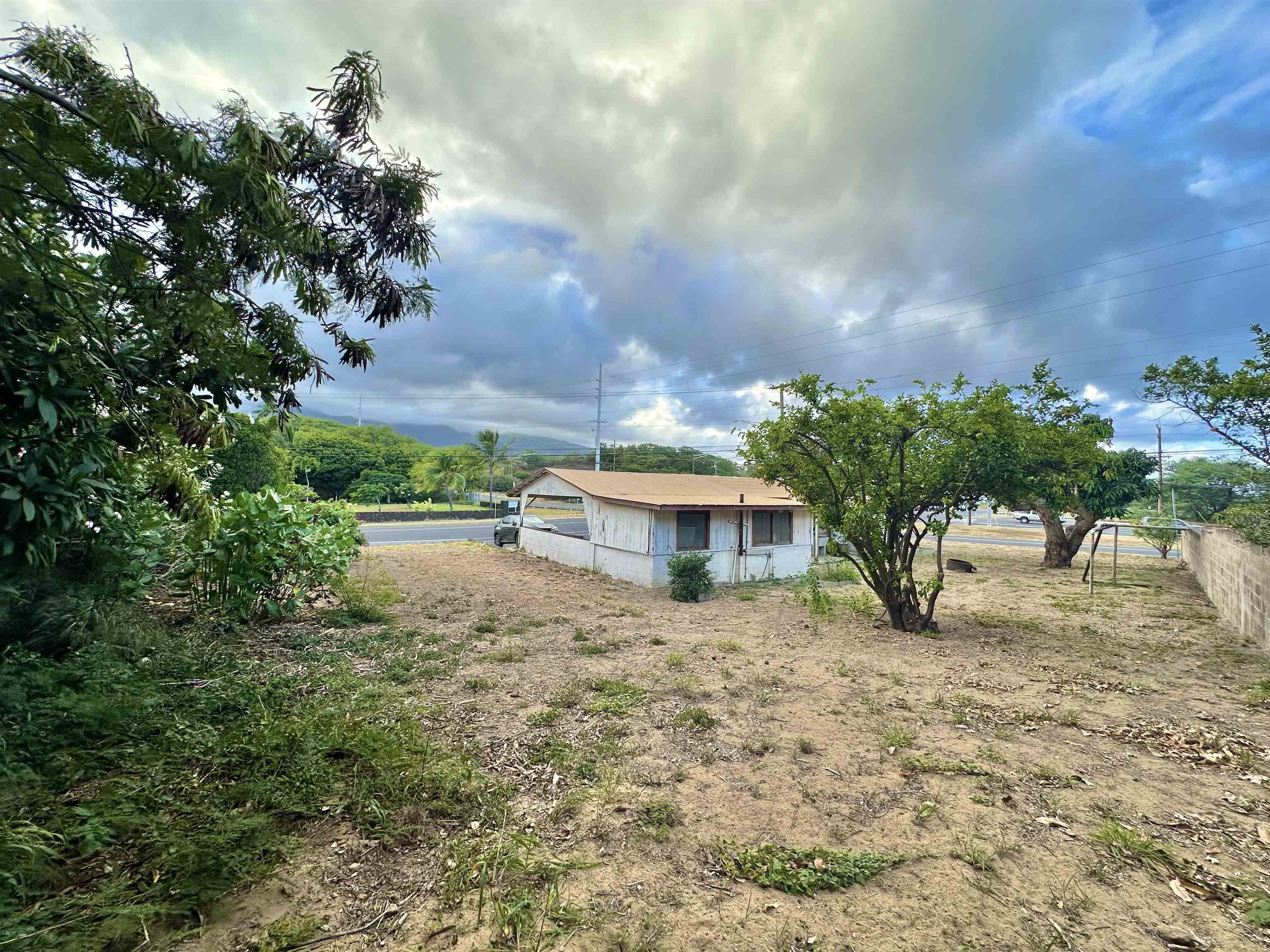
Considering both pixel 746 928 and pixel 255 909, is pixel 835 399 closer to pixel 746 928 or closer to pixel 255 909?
pixel 746 928

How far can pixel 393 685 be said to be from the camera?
5.80 metres

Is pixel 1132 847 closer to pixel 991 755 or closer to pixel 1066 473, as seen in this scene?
pixel 991 755

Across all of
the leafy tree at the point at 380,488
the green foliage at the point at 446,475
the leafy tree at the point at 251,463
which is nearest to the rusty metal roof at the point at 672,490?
the leafy tree at the point at 251,463

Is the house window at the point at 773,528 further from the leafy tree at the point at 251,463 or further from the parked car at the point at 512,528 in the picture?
the leafy tree at the point at 251,463

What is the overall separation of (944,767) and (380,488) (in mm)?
50563

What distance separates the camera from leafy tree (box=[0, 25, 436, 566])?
2893 millimetres

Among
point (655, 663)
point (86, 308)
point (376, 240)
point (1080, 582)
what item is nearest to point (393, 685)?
point (655, 663)

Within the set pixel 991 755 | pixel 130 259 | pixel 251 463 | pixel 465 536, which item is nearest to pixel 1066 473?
pixel 991 755

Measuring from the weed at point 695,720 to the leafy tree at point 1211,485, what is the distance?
11.2 m

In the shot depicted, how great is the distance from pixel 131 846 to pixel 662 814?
305 cm

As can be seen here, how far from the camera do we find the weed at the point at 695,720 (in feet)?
16.5

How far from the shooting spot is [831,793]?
3883 mm

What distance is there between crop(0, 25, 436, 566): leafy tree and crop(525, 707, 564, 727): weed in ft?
12.2

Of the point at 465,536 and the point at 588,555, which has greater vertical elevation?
the point at 588,555
